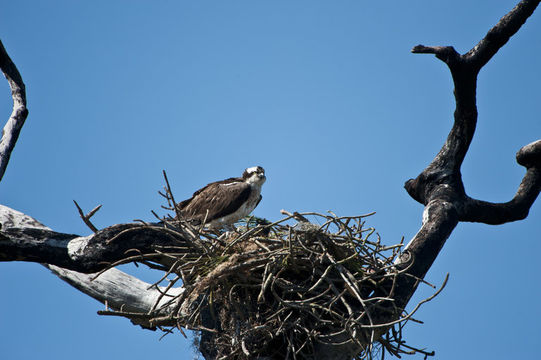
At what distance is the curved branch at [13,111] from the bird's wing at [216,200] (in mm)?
2777

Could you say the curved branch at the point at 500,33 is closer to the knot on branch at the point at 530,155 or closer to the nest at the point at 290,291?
the knot on branch at the point at 530,155

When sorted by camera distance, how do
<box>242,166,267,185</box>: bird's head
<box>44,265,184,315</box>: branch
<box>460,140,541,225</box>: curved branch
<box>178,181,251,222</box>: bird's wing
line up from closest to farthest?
1. <box>44,265,184,315</box>: branch
2. <box>460,140,541,225</box>: curved branch
3. <box>178,181,251,222</box>: bird's wing
4. <box>242,166,267,185</box>: bird's head

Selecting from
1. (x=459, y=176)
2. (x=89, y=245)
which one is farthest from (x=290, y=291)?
(x=459, y=176)

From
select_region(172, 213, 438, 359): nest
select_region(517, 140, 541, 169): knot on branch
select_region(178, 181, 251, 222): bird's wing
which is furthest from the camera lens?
select_region(178, 181, 251, 222): bird's wing

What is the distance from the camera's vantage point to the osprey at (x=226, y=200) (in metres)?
9.23

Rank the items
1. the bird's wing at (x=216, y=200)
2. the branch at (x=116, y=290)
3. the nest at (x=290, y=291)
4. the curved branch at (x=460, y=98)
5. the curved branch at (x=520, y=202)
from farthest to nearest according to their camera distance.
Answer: the bird's wing at (x=216, y=200), the curved branch at (x=520, y=202), the branch at (x=116, y=290), the curved branch at (x=460, y=98), the nest at (x=290, y=291)

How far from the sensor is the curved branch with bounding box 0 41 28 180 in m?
6.48

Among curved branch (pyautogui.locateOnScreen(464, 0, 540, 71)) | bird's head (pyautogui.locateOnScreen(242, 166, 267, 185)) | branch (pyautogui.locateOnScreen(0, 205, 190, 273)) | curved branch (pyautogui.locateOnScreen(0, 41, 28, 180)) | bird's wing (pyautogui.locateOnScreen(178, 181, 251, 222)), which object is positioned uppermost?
curved branch (pyautogui.locateOnScreen(464, 0, 540, 71))

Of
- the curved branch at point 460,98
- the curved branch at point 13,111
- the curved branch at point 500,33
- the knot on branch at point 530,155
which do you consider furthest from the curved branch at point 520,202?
the curved branch at point 13,111

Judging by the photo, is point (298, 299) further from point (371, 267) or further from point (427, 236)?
point (427, 236)

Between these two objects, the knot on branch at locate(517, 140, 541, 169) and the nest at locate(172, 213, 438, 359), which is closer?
the nest at locate(172, 213, 438, 359)

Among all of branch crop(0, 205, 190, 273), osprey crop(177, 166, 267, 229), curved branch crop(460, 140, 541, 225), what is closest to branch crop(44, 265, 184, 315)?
branch crop(0, 205, 190, 273)

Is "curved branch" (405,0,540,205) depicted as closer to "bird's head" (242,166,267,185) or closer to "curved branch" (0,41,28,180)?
"bird's head" (242,166,267,185)

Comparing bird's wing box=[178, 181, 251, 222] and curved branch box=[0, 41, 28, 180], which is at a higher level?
bird's wing box=[178, 181, 251, 222]
